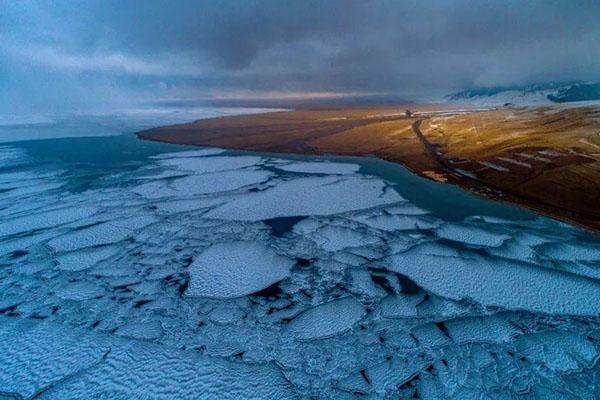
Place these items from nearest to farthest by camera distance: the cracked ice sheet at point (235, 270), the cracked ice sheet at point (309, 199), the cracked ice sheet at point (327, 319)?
1. the cracked ice sheet at point (327, 319)
2. the cracked ice sheet at point (235, 270)
3. the cracked ice sheet at point (309, 199)

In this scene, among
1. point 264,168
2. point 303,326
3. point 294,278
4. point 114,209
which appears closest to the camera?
point 303,326

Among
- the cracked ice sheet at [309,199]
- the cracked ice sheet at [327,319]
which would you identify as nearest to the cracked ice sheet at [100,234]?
the cracked ice sheet at [309,199]

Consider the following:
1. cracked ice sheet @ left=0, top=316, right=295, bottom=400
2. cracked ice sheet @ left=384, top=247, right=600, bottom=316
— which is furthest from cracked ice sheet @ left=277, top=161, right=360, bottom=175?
cracked ice sheet @ left=0, top=316, right=295, bottom=400

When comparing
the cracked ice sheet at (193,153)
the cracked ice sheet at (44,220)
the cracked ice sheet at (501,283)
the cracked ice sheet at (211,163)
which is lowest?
the cracked ice sheet at (501,283)

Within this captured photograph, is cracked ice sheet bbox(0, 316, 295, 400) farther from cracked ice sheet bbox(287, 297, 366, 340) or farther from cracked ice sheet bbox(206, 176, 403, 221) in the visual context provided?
cracked ice sheet bbox(206, 176, 403, 221)

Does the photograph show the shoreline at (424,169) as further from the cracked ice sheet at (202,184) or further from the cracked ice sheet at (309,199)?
the cracked ice sheet at (202,184)

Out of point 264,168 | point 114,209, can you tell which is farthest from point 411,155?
point 114,209

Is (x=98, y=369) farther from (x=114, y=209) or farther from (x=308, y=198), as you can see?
(x=308, y=198)
